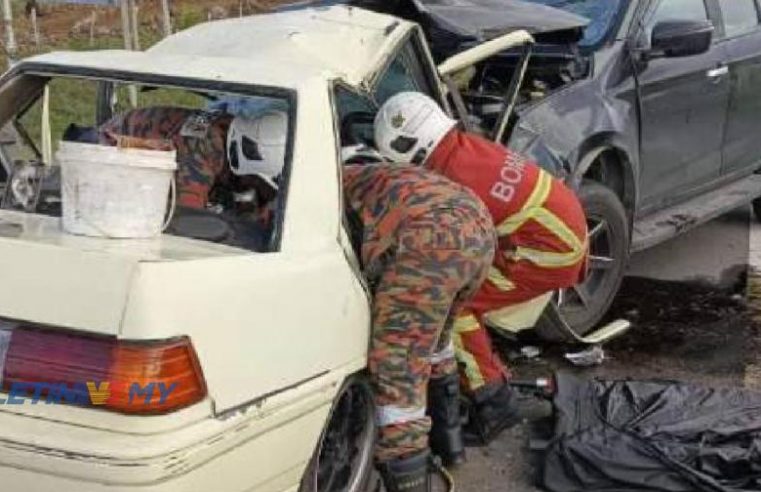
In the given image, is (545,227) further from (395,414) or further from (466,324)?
(395,414)

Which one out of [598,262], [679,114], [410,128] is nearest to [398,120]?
[410,128]

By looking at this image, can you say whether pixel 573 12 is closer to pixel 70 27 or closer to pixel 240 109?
pixel 240 109

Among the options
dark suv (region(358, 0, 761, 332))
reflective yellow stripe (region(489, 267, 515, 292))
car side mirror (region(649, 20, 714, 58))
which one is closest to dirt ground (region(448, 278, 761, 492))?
dark suv (region(358, 0, 761, 332))

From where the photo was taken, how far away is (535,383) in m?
4.52

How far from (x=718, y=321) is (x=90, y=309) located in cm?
412

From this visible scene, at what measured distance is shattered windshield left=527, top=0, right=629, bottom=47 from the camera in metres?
5.68

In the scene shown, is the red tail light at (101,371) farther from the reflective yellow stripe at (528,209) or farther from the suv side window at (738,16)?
the suv side window at (738,16)

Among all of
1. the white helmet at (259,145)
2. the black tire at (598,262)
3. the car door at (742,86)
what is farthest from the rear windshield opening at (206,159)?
the car door at (742,86)

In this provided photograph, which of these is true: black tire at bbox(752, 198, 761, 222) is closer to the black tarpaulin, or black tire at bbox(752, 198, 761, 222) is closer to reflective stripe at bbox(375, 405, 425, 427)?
the black tarpaulin

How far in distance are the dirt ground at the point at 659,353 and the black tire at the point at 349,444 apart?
0.57 m

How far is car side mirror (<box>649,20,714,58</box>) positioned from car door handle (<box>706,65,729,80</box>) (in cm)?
61

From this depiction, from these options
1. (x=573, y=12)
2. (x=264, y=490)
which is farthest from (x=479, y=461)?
(x=573, y=12)

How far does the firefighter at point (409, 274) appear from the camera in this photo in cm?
326

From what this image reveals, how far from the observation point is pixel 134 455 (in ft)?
7.87
